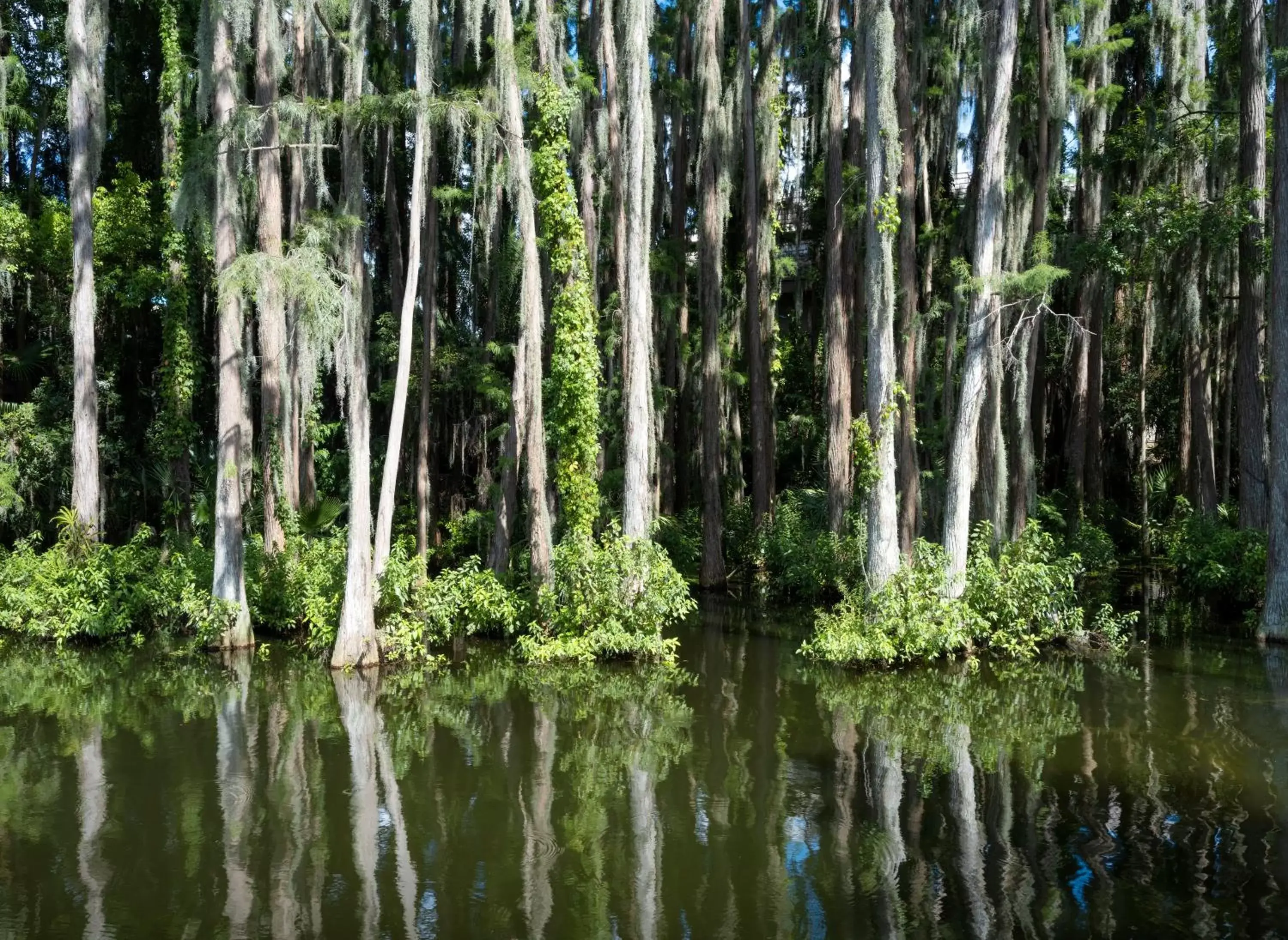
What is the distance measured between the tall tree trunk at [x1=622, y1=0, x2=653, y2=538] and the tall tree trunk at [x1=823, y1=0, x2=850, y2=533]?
378 centimetres

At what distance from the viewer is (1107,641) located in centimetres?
1352

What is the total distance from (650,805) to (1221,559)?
490 inches

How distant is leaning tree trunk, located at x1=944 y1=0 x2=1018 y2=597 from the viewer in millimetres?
13422

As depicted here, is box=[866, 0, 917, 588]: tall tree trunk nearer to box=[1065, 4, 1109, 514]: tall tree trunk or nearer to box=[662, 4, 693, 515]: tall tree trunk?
box=[1065, 4, 1109, 514]: tall tree trunk

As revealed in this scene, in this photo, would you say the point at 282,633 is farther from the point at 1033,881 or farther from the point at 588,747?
the point at 1033,881

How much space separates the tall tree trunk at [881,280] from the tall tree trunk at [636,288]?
9.99ft

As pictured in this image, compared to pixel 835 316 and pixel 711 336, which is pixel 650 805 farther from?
pixel 711 336

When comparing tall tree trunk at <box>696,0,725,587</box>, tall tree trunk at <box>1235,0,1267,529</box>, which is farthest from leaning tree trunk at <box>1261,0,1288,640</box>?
tall tree trunk at <box>696,0,725,587</box>

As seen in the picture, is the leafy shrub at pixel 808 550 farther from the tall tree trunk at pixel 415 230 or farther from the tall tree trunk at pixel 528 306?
the tall tree trunk at pixel 415 230

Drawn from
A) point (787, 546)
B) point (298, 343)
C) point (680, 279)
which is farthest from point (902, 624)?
point (680, 279)

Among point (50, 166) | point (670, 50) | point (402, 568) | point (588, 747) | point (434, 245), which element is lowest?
point (588, 747)

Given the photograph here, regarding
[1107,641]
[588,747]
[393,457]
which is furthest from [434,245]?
[1107,641]

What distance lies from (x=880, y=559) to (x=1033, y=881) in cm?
734

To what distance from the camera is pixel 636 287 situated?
47.7 ft
